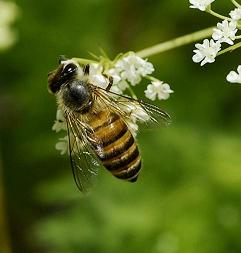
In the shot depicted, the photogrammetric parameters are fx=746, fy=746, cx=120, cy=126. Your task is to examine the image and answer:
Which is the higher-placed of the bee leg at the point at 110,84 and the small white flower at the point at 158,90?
the bee leg at the point at 110,84

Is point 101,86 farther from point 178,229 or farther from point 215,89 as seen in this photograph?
point 215,89

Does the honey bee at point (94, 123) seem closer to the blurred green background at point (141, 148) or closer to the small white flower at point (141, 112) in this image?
the small white flower at point (141, 112)

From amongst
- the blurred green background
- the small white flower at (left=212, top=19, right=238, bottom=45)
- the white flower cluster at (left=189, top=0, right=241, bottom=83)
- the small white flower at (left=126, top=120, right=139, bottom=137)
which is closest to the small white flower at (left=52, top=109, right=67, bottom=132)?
the small white flower at (left=126, top=120, right=139, bottom=137)

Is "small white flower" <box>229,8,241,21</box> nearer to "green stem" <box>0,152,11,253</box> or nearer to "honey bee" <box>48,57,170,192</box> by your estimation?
"honey bee" <box>48,57,170,192</box>

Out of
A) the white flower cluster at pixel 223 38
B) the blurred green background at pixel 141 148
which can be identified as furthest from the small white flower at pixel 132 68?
the blurred green background at pixel 141 148

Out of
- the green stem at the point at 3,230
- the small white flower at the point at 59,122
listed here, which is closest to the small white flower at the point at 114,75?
the small white flower at the point at 59,122

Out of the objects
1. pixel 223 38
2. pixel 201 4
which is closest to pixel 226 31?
pixel 223 38

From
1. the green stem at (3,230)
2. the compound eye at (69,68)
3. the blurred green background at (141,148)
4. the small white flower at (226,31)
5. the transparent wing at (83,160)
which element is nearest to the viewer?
the small white flower at (226,31)

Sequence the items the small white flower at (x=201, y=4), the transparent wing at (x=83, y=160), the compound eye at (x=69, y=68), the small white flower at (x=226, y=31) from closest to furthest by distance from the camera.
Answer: the small white flower at (x=226, y=31)
the small white flower at (x=201, y=4)
the transparent wing at (x=83, y=160)
the compound eye at (x=69, y=68)

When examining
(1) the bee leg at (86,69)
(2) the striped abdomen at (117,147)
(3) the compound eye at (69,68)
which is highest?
(3) the compound eye at (69,68)

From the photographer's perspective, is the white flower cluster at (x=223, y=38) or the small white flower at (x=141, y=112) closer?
the white flower cluster at (x=223, y=38)
